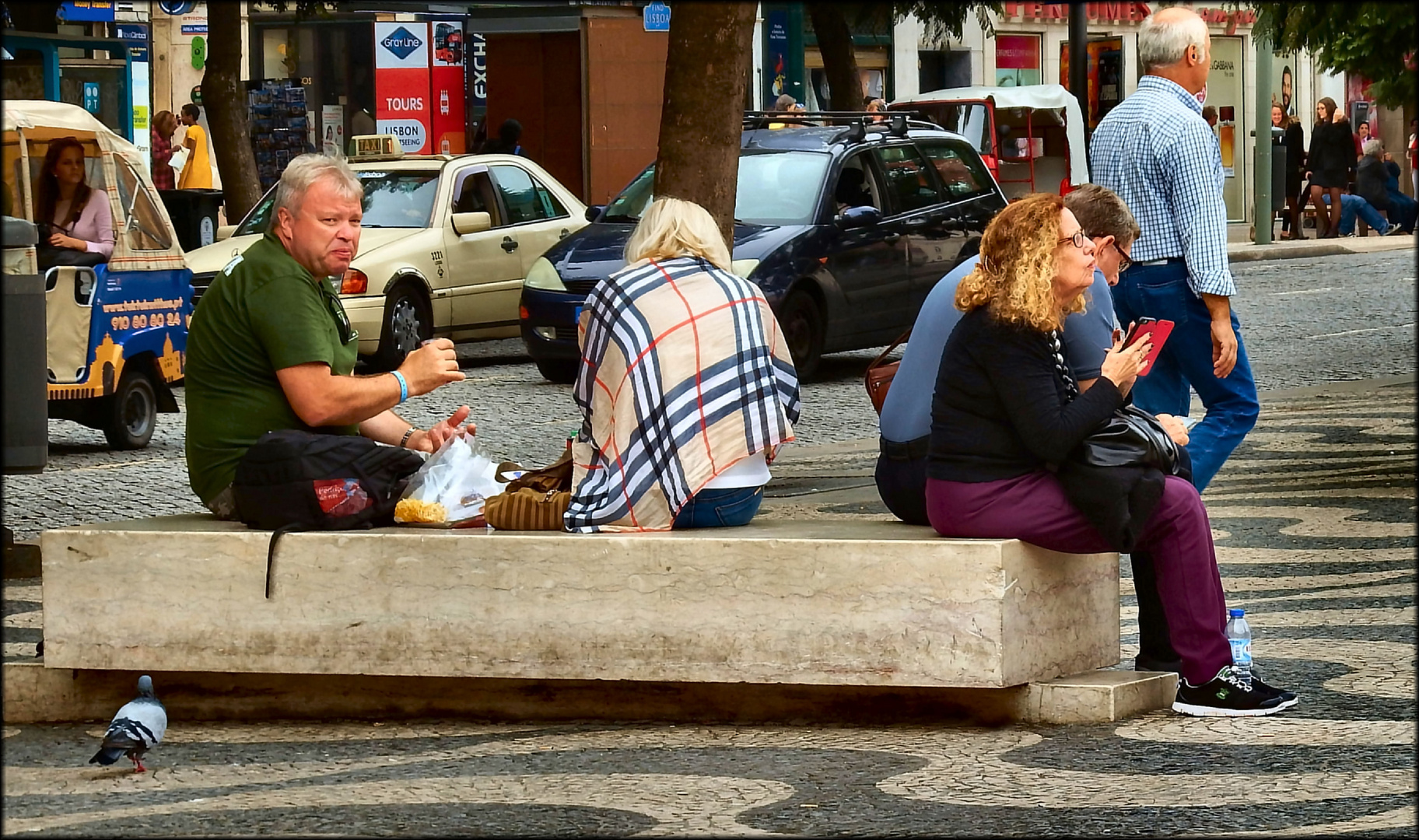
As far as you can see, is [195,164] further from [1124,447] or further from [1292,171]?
[1124,447]

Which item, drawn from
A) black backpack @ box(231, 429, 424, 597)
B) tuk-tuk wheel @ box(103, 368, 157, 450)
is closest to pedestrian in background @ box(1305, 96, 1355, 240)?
tuk-tuk wheel @ box(103, 368, 157, 450)

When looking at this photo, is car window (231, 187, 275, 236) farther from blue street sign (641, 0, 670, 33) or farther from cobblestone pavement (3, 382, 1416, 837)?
blue street sign (641, 0, 670, 33)

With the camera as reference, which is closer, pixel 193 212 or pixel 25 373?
pixel 25 373

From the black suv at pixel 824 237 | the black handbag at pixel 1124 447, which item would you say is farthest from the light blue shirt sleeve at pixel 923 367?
the black suv at pixel 824 237

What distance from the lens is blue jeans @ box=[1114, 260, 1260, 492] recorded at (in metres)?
7.68

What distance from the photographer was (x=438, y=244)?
691 inches

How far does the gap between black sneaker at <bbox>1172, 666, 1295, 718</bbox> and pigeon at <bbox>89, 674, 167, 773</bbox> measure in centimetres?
263

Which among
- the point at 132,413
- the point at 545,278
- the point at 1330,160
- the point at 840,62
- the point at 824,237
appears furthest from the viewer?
the point at 1330,160

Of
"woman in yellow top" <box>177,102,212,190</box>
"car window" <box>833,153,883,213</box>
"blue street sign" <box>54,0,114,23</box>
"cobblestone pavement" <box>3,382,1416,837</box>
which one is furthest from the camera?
"blue street sign" <box>54,0,114,23</box>

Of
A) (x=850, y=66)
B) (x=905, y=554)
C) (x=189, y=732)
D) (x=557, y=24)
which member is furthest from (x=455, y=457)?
(x=557, y=24)

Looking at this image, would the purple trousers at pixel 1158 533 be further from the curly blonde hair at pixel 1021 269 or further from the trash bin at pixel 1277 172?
the trash bin at pixel 1277 172

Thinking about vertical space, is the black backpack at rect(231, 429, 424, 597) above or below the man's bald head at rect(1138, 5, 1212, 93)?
below

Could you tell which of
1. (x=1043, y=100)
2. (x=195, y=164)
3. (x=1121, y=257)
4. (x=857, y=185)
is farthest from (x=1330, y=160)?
(x=1121, y=257)

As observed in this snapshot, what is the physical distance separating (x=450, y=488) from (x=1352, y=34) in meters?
3.05
